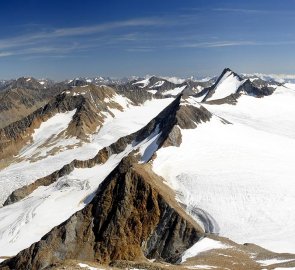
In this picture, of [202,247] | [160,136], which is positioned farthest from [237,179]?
[160,136]

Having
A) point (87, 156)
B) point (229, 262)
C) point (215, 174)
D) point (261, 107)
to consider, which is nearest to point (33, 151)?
point (87, 156)

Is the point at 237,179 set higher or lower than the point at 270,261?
lower

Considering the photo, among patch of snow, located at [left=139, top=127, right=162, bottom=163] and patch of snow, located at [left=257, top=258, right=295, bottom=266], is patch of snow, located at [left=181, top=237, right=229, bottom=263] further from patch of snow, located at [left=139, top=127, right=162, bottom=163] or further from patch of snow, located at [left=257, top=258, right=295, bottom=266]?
patch of snow, located at [left=139, top=127, right=162, bottom=163]

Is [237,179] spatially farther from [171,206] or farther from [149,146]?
[149,146]

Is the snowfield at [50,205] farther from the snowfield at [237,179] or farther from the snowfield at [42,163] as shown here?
the snowfield at [237,179]

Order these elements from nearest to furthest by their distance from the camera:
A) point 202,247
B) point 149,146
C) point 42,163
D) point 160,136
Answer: point 202,247
point 149,146
point 160,136
point 42,163

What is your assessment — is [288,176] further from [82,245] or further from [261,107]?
[261,107]
